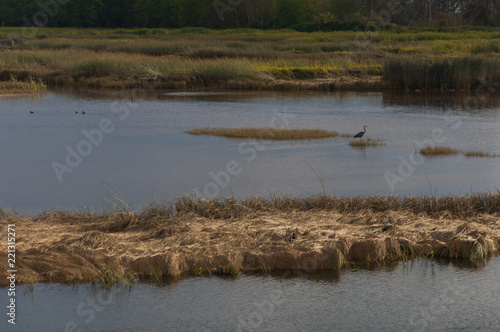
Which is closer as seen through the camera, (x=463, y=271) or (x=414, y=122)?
(x=463, y=271)

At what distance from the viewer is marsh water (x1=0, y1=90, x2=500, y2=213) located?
42.9 ft

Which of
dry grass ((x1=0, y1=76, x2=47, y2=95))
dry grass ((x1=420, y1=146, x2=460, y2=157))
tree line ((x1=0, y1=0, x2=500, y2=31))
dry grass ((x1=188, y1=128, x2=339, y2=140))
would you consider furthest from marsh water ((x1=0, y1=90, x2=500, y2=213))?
tree line ((x1=0, y1=0, x2=500, y2=31))

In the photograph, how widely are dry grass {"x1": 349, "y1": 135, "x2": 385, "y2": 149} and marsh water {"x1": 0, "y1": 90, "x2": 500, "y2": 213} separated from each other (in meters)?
0.26

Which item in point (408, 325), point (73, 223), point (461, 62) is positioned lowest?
point (408, 325)

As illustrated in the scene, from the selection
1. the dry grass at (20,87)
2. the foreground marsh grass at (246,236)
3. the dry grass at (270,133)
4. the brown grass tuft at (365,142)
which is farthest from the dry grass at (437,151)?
the dry grass at (20,87)

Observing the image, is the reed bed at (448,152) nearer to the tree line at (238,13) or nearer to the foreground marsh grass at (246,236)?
the foreground marsh grass at (246,236)

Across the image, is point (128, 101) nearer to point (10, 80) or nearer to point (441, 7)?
point (10, 80)

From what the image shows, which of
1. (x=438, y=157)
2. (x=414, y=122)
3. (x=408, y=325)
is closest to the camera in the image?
(x=408, y=325)

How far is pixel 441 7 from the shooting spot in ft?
343

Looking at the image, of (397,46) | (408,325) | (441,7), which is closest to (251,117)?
(408,325)

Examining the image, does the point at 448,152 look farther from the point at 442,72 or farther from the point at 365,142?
the point at 442,72

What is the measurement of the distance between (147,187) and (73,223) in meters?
3.01

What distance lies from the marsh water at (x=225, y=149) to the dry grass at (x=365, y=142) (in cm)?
26

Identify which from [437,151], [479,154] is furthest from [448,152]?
[479,154]
